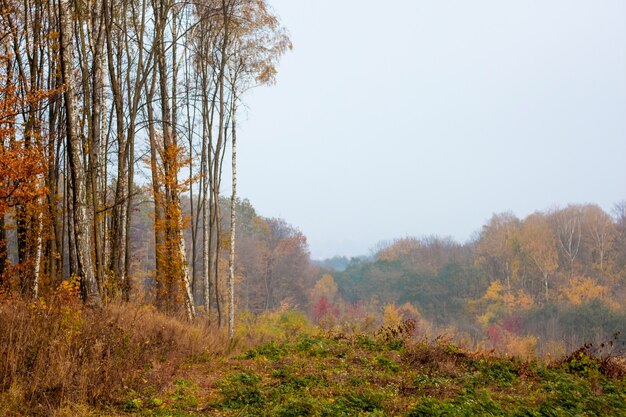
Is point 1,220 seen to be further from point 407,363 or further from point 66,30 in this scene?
point 407,363

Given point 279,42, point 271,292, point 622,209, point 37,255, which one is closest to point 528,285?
point 622,209

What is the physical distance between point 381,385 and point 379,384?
0.03m

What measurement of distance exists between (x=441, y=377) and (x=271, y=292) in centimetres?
5439

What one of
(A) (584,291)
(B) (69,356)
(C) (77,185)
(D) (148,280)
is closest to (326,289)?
(A) (584,291)

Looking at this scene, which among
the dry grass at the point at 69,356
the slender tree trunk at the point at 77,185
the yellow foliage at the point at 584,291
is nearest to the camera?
the dry grass at the point at 69,356

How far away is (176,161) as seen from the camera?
526 inches

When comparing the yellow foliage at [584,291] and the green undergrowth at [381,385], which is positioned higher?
the green undergrowth at [381,385]

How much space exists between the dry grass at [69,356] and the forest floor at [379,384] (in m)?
0.26

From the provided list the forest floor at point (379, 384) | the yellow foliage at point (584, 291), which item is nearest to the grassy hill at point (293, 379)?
the forest floor at point (379, 384)

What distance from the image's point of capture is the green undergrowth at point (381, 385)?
493 centimetres

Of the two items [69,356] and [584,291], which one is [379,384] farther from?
[584,291]

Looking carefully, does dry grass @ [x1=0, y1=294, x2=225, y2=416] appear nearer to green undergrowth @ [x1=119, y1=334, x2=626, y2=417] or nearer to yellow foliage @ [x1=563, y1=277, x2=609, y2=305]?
green undergrowth @ [x1=119, y1=334, x2=626, y2=417]

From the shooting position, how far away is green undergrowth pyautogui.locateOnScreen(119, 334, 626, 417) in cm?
493

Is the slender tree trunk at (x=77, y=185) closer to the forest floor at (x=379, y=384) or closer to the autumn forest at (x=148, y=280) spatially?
the autumn forest at (x=148, y=280)
